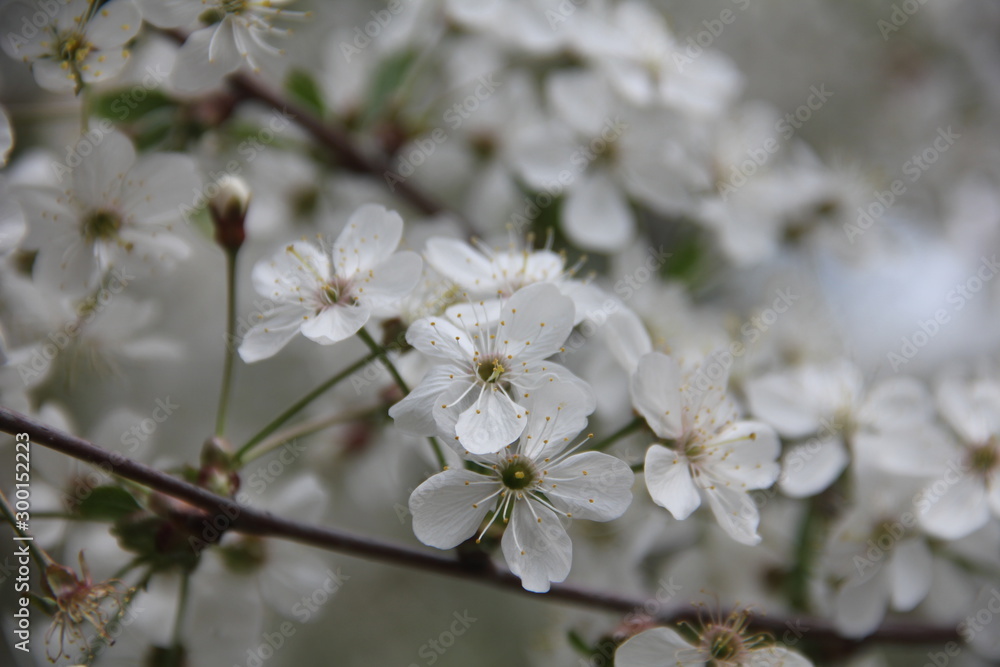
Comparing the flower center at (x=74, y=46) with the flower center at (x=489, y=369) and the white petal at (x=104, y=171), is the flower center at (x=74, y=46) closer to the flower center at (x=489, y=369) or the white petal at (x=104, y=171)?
the white petal at (x=104, y=171)

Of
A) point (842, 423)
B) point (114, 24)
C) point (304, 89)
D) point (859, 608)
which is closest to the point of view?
point (114, 24)

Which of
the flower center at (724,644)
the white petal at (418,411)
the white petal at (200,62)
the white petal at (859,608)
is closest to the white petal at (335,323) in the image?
the white petal at (418,411)

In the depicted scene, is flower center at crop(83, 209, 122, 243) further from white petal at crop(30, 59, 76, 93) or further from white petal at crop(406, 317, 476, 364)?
white petal at crop(406, 317, 476, 364)

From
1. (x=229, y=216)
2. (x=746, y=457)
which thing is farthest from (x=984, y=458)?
(x=229, y=216)

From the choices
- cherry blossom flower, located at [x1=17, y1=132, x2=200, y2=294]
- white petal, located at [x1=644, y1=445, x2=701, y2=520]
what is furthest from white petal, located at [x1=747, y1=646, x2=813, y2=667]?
cherry blossom flower, located at [x1=17, y1=132, x2=200, y2=294]

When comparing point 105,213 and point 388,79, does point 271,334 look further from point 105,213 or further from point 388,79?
point 388,79
